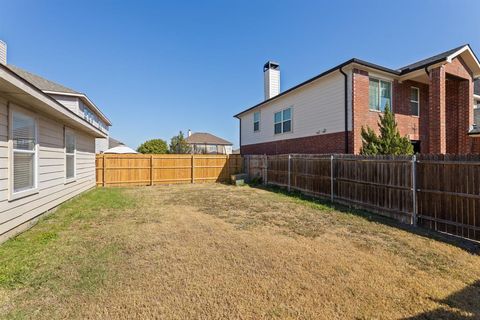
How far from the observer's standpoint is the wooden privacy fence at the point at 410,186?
4.70 meters

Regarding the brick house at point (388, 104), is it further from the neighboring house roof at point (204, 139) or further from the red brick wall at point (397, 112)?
the neighboring house roof at point (204, 139)

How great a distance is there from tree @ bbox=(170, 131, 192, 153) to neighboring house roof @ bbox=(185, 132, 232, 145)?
797cm

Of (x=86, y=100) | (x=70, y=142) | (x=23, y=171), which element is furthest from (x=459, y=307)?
(x=86, y=100)

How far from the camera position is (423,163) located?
5.58 metres

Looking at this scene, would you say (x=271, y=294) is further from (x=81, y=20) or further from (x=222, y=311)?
(x=81, y=20)

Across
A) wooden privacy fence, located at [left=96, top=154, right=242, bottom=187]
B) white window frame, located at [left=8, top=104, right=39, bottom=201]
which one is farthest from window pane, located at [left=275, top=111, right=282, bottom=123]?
white window frame, located at [left=8, top=104, right=39, bottom=201]

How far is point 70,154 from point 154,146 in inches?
1001

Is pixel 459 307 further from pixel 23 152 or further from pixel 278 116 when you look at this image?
pixel 278 116

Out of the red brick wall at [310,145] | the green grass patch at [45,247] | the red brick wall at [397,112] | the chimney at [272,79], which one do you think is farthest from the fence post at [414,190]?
the chimney at [272,79]

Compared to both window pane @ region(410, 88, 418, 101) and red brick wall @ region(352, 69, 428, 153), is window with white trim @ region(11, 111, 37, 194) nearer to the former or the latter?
red brick wall @ region(352, 69, 428, 153)

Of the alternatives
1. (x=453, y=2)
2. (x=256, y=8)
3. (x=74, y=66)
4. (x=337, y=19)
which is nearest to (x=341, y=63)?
(x=337, y=19)

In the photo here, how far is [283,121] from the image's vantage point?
14.7 m

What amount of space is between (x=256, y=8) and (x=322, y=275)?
1186cm

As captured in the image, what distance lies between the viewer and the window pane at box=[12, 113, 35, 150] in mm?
4964
